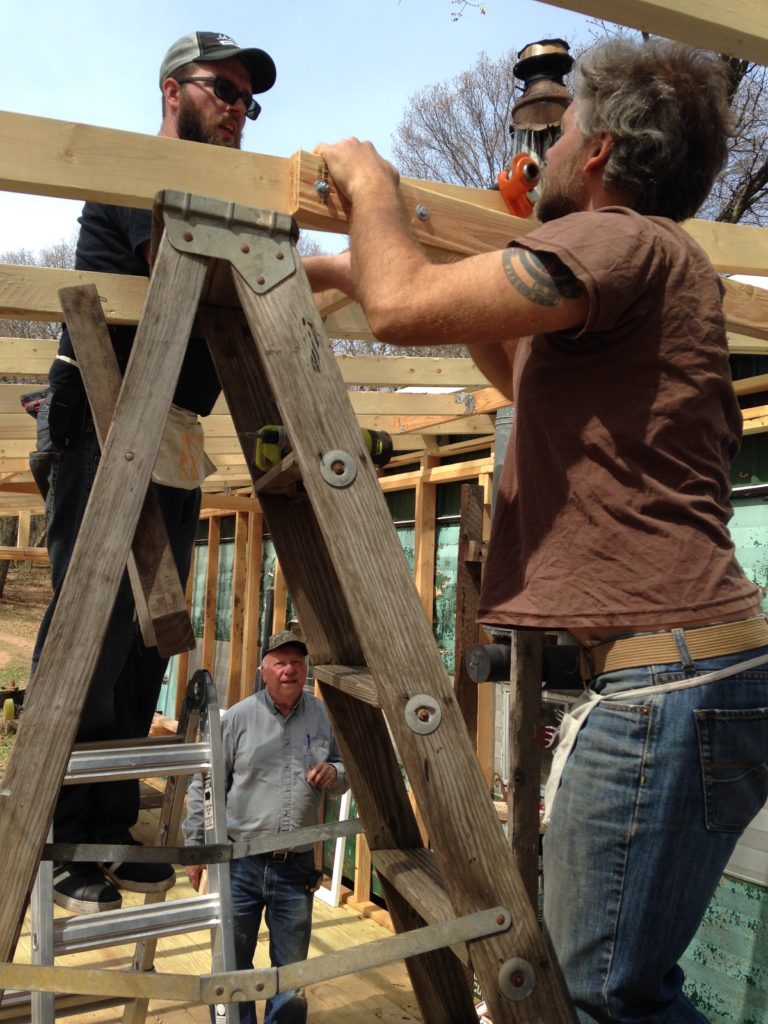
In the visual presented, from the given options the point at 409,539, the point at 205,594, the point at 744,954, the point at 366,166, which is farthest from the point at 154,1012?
the point at 205,594

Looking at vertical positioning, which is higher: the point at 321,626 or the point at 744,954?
the point at 321,626

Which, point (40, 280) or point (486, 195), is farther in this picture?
point (40, 280)

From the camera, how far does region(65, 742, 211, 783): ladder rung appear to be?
226cm

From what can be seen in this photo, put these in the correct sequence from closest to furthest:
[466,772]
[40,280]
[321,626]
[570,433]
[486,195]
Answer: [466,772] → [570,433] → [321,626] → [486,195] → [40,280]

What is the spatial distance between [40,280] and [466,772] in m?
2.98

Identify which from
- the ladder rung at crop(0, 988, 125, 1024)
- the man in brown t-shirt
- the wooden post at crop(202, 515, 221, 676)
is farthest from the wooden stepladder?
the wooden post at crop(202, 515, 221, 676)

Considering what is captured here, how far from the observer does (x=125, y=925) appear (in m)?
2.22

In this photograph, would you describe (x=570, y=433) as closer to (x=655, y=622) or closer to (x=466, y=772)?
(x=655, y=622)

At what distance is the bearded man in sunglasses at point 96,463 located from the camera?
2.47 metres

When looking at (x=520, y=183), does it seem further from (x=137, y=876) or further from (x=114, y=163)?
(x=137, y=876)

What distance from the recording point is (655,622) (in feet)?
4.69

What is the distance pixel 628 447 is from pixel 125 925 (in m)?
1.70

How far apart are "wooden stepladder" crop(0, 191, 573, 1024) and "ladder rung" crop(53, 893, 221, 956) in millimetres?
928

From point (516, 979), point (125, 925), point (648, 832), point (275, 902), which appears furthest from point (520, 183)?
point (275, 902)
